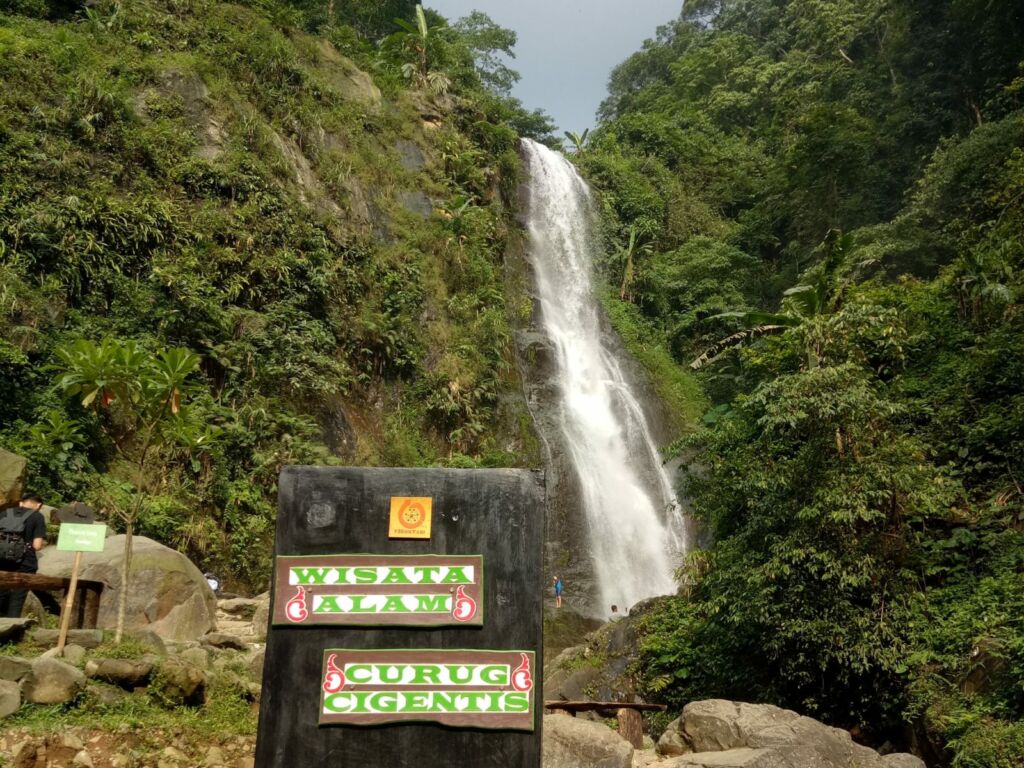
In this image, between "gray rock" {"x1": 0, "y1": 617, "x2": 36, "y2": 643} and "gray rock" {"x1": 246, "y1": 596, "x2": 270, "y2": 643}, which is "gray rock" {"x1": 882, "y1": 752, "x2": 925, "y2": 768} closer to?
"gray rock" {"x1": 246, "y1": 596, "x2": 270, "y2": 643}

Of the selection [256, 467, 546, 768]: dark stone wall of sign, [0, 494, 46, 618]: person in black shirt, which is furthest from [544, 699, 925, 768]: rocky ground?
[0, 494, 46, 618]: person in black shirt

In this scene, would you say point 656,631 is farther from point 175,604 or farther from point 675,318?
point 675,318

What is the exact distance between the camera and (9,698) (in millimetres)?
4988

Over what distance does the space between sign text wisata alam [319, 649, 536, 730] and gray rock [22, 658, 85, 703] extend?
Answer: 3.25 m

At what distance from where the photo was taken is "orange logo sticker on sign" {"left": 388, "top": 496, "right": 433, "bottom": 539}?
10.9 feet

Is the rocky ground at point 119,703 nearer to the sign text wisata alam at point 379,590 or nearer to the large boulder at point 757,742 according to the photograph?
the sign text wisata alam at point 379,590

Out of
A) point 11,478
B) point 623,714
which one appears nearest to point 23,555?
point 11,478

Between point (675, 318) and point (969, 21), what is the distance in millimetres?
11583

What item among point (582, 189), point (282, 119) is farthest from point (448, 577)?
point (582, 189)

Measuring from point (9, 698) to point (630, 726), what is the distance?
5988 millimetres

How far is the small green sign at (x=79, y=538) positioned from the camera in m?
5.92

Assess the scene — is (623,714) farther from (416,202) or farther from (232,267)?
(416,202)

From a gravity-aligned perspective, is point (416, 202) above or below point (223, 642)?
above

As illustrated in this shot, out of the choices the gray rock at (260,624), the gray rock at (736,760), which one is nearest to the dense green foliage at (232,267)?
the gray rock at (260,624)
